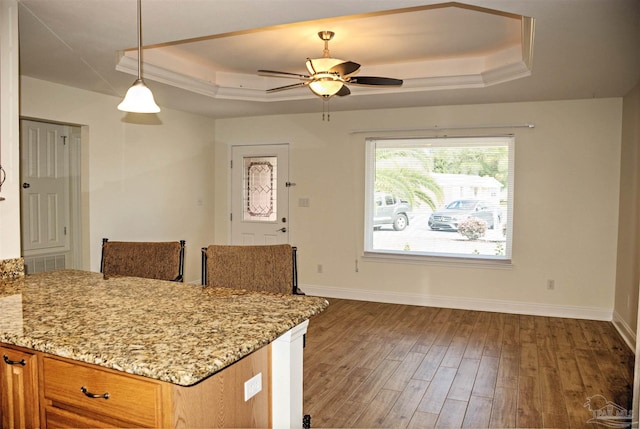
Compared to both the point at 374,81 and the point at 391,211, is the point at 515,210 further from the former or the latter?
the point at 374,81

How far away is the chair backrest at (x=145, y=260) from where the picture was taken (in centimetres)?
303

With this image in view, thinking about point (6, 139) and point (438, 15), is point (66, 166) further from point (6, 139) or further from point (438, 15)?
point (438, 15)

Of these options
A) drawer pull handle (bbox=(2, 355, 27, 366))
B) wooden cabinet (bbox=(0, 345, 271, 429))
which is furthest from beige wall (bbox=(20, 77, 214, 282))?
wooden cabinet (bbox=(0, 345, 271, 429))

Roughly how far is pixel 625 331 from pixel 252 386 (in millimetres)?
4190

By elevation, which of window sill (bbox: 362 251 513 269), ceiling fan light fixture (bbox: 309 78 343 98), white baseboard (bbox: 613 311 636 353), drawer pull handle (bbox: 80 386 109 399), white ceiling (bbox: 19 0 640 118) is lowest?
white baseboard (bbox: 613 311 636 353)

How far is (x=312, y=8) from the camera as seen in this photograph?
8.47 ft

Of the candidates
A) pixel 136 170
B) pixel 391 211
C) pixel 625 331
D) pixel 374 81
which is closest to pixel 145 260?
pixel 374 81

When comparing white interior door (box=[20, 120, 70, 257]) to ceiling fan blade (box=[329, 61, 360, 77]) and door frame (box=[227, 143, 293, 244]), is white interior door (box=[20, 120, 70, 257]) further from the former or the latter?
ceiling fan blade (box=[329, 61, 360, 77])

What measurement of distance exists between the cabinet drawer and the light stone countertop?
0.25ft

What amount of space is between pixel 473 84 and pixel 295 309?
139 inches

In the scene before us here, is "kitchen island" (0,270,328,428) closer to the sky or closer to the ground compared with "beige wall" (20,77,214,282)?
closer to the ground

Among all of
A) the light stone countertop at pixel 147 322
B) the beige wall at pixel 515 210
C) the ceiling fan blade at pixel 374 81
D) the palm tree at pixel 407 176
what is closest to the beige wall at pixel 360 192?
the beige wall at pixel 515 210

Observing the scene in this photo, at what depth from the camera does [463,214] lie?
5613 millimetres

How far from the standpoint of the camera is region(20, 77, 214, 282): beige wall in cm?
469
